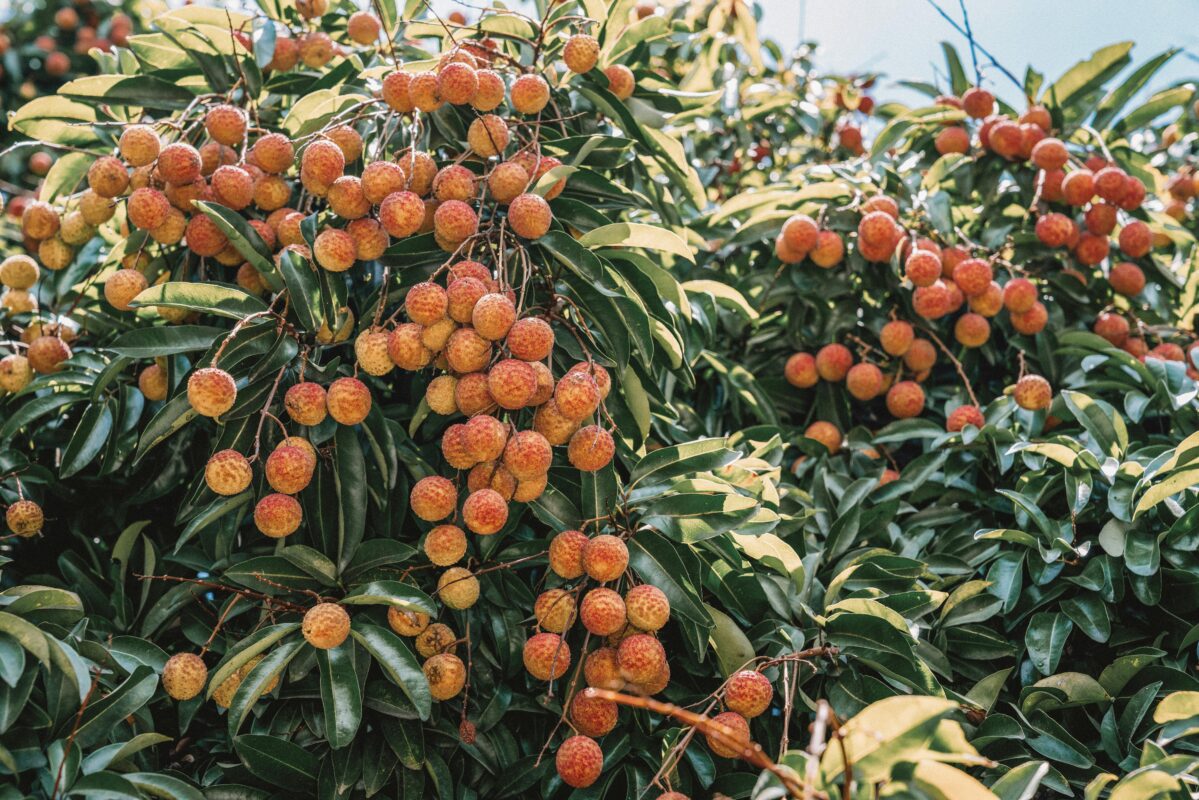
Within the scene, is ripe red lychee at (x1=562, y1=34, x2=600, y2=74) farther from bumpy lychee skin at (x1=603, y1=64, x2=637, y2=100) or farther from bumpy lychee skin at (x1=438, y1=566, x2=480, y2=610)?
bumpy lychee skin at (x1=438, y1=566, x2=480, y2=610)

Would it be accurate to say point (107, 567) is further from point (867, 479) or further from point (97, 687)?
point (867, 479)

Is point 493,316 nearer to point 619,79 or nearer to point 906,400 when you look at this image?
point 619,79

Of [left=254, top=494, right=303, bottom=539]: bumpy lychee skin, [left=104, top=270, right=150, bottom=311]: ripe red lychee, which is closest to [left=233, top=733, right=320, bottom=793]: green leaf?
[left=254, top=494, right=303, bottom=539]: bumpy lychee skin

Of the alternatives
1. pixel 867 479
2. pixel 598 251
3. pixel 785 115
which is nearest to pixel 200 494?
pixel 598 251

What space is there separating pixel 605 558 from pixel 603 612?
63 mm

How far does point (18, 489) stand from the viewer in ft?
5.04

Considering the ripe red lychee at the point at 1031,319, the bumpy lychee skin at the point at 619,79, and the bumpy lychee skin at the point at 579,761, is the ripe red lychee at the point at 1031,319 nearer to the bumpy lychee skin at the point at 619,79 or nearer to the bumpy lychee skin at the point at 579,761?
the bumpy lychee skin at the point at 619,79

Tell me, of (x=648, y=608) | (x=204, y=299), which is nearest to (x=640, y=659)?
(x=648, y=608)

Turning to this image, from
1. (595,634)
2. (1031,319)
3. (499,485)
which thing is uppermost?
(1031,319)

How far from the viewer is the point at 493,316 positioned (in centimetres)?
121

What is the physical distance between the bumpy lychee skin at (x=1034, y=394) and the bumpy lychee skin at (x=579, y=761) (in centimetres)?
105

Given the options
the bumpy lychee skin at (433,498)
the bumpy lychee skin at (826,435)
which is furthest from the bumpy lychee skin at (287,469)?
the bumpy lychee skin at (826,435)

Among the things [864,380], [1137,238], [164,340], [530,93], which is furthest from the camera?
[1137,238]

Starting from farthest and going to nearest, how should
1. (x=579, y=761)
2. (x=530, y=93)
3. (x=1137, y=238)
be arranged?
(x=1137, y=238) < (x=530, y=93) < (x=579, y=761)
